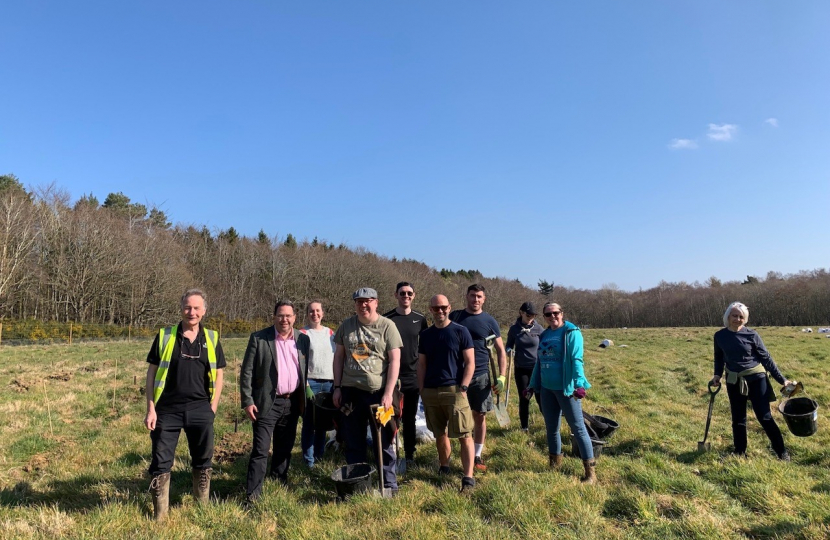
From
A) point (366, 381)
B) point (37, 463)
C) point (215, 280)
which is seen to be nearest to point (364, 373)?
point (366, 381)

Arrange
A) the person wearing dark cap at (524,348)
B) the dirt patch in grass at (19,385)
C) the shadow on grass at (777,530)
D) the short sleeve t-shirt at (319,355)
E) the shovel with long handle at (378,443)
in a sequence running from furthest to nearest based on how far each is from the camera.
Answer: the dirt patch in grass at (19,385)
the person wearing dark cap at (524,348)
the short sleeve t-shirt at (319,355)
the shovel with long handle at (378,443)
the shadow on grass at (777,530)

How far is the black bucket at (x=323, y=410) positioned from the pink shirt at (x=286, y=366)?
1.75ft

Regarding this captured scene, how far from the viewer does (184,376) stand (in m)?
4.02

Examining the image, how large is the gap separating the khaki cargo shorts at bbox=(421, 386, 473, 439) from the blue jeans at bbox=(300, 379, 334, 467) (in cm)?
145

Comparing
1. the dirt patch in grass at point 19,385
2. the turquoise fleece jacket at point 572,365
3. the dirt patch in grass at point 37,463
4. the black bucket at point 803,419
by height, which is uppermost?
the turquoise fleece jacket at point 572,365

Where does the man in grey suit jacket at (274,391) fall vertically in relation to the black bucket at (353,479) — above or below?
above

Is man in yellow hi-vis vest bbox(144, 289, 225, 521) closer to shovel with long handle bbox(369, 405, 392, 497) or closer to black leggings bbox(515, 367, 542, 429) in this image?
shovel with long handle bbox(369, 405, 392, 497)

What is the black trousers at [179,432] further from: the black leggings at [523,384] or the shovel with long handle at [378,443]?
the black leggings at [523,384]

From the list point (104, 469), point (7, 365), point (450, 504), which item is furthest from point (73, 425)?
point (7, 365)

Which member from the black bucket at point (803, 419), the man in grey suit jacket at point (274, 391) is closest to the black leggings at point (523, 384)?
the black bucket at point (803, 419)

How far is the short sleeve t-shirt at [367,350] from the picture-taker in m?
4.42

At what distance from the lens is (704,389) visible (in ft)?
33.4

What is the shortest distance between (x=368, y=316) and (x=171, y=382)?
1.87m

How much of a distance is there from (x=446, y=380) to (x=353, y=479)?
4.26ft
